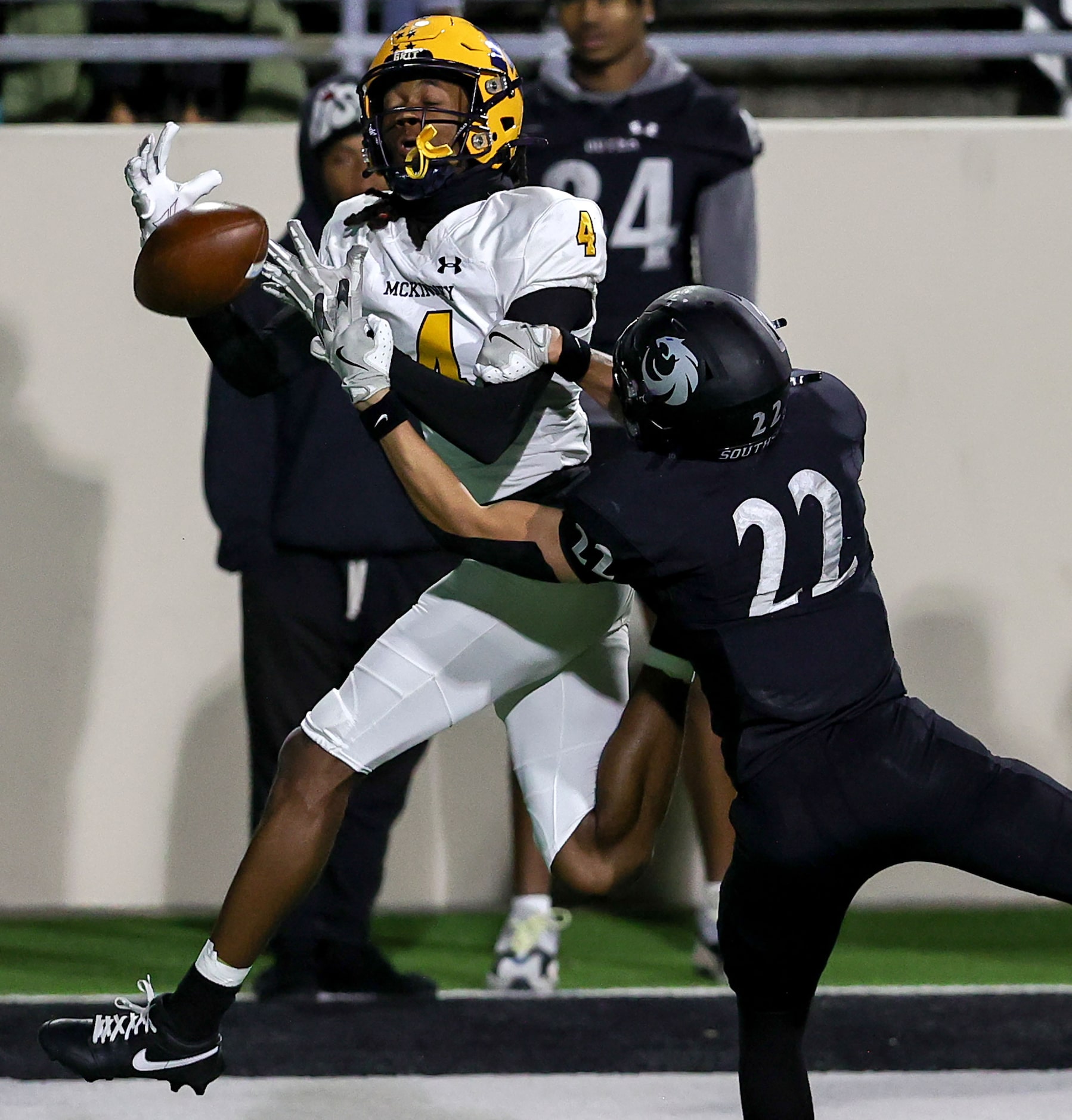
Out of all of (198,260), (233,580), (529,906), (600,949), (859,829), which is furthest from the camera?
(233,580)

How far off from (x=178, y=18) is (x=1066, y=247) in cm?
249

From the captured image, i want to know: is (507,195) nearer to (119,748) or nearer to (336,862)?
(336,862)

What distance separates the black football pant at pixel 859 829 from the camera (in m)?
2.27

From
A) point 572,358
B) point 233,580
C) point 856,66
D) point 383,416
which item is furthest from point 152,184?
point 856,66

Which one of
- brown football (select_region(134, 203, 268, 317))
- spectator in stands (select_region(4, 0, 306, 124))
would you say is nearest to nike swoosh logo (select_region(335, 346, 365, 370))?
brown football (select_region(134, 203, 268, 317))

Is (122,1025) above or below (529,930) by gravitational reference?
above

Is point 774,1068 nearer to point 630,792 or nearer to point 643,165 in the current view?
point 630,792

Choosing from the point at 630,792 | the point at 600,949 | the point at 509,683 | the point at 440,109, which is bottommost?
the point at 600,949

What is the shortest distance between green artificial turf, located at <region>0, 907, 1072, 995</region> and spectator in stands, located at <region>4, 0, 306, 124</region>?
217 centimetres

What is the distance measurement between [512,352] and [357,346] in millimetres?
212

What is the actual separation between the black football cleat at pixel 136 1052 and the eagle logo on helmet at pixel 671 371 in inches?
43.8

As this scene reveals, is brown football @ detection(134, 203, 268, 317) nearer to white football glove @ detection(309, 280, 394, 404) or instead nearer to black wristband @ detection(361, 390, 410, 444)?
white football glove @ detection(309, 280, 394, 404)

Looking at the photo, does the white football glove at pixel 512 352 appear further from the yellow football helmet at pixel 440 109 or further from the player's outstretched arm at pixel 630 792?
the player's outstretched arm at pixel 630 792

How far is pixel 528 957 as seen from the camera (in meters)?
3.65
